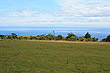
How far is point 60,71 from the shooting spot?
6934 millimetres

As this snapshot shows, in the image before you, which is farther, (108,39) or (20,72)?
(108,39)

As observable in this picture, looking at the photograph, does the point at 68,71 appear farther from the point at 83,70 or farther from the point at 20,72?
the point at 20,72

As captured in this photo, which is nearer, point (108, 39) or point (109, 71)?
point (109, 71)

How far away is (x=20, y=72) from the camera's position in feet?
22.0

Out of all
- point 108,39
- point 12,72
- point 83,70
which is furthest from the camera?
point 108,39

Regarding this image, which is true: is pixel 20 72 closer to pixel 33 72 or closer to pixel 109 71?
pixel 33 72

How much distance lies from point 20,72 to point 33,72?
564mm

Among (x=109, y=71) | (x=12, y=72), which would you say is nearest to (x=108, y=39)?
(x=109, y=71)

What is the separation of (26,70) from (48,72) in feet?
3.47

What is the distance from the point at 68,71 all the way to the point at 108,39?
88.8 feet

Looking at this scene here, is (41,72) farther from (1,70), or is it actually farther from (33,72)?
(1,70)

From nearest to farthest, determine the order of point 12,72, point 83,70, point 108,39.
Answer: point 12,72
point 83,70
point 108,39

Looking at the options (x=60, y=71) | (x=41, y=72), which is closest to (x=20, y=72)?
(x=41, y=72)

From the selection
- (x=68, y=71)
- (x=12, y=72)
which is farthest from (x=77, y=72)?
(x=12, y=72)
